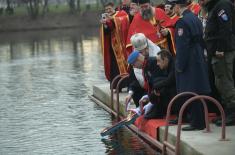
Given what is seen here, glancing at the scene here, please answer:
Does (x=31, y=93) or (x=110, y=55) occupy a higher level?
(x=110, y=55)

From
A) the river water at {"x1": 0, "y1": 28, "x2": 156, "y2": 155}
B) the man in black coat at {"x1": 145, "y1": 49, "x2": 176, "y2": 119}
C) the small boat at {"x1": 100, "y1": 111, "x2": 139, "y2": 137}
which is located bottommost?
the river water at {"x1": 0, "y1": 28, "x2": 156, "y2": 155}

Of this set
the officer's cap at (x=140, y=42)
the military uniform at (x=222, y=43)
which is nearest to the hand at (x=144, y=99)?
the officer's cap at (x=140, y=42)

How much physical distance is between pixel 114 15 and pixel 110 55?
939 mm

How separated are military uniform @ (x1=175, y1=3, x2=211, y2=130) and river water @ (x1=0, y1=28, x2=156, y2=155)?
871 millimetres

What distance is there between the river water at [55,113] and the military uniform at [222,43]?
1.28m

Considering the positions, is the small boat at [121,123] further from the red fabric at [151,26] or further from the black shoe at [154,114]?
the red fabric at [151,26]

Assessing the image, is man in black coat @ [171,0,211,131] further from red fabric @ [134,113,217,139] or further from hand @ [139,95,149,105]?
hand @ [139,95,149,105]

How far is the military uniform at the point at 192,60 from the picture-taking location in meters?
10.1

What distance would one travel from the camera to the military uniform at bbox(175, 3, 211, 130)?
33.1 ft

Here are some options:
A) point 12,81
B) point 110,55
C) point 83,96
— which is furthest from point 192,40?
point 12,81

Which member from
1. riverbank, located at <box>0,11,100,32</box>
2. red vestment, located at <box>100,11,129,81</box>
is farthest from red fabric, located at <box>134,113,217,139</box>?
riverbank, located at <box>0,11,100,32</box>

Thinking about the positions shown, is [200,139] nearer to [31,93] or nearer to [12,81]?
[31,93]

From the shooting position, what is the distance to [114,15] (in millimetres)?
14852

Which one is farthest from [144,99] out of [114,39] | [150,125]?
[114,39]
